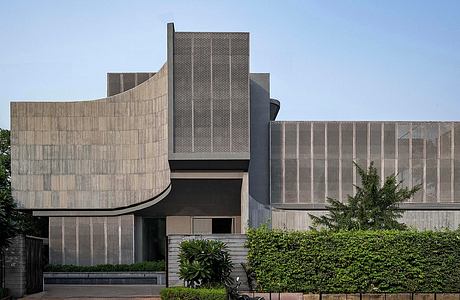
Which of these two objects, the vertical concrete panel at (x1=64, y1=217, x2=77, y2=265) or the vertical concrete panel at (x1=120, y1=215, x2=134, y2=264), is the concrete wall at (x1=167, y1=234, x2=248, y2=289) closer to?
the vertical concrete panel at (x1=120, y1=215, x2=134, y2=264)

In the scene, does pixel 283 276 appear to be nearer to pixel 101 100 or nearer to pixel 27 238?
pixel 27 238

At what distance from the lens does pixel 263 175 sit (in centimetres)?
3506

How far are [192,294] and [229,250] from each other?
3.12 m

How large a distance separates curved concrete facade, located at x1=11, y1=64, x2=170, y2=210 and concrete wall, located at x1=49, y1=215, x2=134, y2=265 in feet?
3.36

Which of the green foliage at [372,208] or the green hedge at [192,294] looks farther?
the green foliage at [372,208]

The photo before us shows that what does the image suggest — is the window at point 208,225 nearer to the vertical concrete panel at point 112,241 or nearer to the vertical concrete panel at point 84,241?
the vertical concrete panel at point 112,241

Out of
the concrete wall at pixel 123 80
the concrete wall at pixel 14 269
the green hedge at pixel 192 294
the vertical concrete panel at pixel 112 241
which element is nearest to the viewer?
the green hedge at pixel 192 294

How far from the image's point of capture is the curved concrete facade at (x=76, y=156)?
34.9 meters

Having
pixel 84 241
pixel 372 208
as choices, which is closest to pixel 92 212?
pixel 84 241

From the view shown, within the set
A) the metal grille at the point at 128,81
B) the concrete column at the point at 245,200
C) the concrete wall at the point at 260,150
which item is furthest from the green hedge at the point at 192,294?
the metal grille at the point at 128,81

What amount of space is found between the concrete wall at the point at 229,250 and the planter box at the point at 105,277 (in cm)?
1264

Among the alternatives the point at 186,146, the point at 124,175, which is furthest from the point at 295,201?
the point at 124,175

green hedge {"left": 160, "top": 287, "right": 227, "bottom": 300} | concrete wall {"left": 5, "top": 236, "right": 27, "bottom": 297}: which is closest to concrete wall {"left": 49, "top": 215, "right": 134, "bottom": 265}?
concrete wall {"left": 5, "top": 236, "right": 27, "bottom": 297}

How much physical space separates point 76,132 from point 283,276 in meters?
19.5
